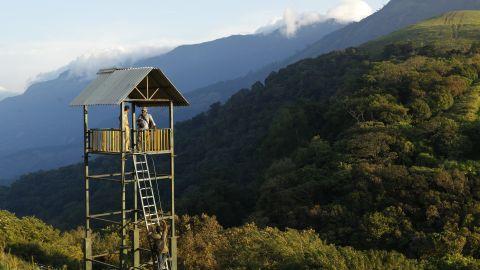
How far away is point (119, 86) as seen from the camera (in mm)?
20375

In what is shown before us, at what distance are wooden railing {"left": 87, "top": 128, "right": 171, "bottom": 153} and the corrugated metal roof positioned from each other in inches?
44.0

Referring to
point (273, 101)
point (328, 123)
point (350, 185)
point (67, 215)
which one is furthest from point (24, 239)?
point (273, 101)

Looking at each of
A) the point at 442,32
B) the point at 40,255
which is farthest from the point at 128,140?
the point at 442,32

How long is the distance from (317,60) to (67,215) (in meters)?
48.7

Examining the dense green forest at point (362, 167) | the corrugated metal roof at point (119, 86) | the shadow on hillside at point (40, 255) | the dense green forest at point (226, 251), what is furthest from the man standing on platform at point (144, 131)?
the shadow on hillside at point (40, 255)

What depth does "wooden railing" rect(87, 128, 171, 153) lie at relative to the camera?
65.2ft

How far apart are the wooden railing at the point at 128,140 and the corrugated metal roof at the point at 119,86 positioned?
112 cm

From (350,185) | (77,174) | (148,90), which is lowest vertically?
(77,174)

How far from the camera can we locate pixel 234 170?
2803 inches

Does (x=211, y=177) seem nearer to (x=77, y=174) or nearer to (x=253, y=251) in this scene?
(x=253, y=251)

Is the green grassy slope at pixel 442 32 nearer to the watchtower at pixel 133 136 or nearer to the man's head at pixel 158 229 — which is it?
the watchtower at pixel 133 136

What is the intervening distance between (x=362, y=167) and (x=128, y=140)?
21.8 meters

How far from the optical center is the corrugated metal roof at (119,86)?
1975 centimetres

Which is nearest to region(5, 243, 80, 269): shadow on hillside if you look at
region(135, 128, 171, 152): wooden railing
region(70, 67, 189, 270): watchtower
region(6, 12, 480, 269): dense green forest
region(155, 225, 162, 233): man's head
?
region(70, 67, 189, 270): watchtower
